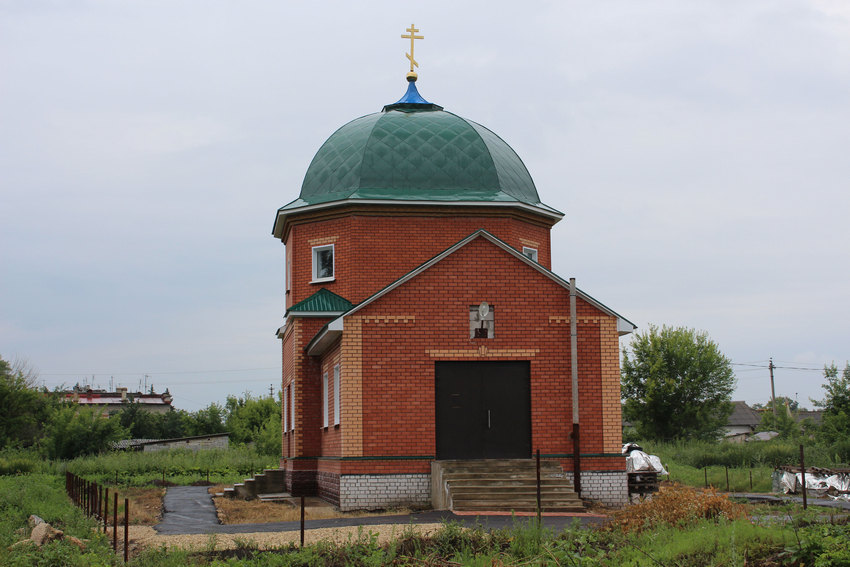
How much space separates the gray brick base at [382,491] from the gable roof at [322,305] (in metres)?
4.68

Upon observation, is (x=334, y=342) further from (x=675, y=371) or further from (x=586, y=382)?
(x=675, y=371)

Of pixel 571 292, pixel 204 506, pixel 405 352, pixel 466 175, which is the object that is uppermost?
pixel 466 175

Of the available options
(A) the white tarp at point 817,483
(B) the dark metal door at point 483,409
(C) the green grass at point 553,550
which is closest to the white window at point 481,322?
(B) the dark metal door at point 483,409

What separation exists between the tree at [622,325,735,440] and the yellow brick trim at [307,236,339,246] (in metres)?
27.1

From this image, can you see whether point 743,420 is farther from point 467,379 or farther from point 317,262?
point 467,379

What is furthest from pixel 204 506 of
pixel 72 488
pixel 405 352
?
pixel 405 352

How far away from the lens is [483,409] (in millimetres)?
16781

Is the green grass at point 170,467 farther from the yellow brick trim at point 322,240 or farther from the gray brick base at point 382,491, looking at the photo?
the gray brick base at point 382,491

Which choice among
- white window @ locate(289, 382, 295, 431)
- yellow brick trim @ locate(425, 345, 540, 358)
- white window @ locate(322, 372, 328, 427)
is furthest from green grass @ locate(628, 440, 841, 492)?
white window @ locate(289, 382, 295, 431)

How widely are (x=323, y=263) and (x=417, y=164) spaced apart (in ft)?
10.1

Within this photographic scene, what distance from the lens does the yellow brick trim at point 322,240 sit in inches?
806

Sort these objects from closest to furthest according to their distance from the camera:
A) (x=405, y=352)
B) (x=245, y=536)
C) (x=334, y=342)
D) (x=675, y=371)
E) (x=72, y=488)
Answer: (x=245, y=536) → (x=405, y=352) → (x=334, y=342) → (x=72, y=488) → (x=675, y=371)

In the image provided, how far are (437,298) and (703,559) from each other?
29.0 feet

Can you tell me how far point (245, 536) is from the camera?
12.0 m
